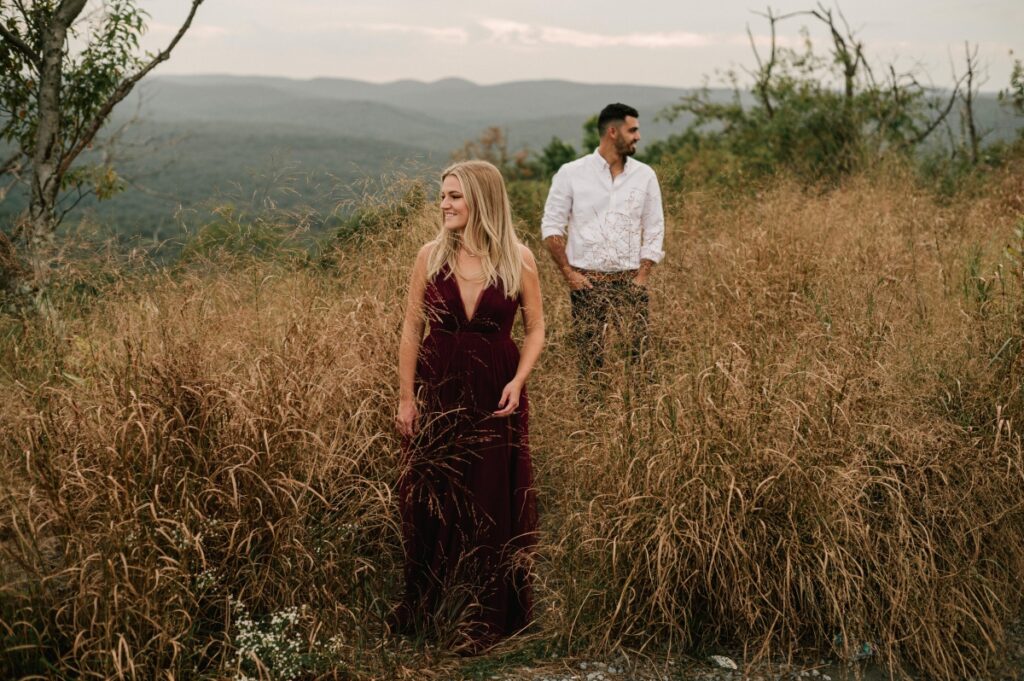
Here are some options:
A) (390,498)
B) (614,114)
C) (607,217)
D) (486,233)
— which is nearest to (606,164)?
(614,114)

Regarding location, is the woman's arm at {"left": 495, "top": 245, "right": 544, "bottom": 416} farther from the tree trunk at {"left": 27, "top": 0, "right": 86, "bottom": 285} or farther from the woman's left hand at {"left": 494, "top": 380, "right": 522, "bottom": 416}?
the tree trunk at {"left": 27, "top": 0, "right": 86, "bottom": 285}

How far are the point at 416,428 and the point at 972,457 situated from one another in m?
2.40

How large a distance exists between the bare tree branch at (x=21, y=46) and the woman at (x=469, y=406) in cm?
471

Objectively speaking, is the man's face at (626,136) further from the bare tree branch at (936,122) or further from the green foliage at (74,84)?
the bare tree branch at (936,122)

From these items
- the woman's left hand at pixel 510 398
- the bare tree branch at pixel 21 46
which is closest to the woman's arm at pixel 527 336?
the woman's left hand at pixel 510 398

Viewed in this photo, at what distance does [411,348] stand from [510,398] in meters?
0.47

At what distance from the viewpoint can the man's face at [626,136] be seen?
5.68 meters

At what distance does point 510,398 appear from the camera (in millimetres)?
3793

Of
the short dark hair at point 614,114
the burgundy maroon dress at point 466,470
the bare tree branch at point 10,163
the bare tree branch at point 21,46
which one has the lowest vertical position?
the burgundy maroon dress at point 466,470

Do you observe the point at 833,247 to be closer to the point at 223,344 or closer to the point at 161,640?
the point at 223,344

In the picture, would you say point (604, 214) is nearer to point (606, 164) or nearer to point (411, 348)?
point (606, 164)

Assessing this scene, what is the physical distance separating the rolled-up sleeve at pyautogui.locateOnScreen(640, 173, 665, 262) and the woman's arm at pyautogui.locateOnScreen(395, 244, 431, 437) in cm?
215

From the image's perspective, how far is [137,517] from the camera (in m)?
3.11

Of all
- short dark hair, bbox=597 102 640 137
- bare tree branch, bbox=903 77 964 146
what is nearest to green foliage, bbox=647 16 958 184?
bare tree branch, bbox=903 77 964 146
